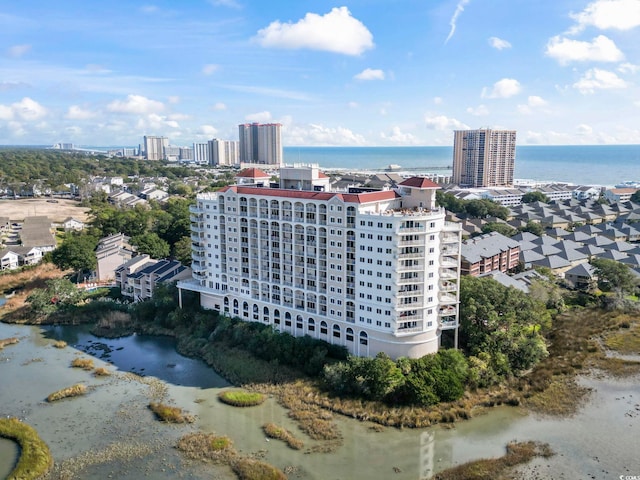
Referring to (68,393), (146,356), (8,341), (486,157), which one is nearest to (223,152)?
(486,157)

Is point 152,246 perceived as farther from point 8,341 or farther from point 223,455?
point 223,455

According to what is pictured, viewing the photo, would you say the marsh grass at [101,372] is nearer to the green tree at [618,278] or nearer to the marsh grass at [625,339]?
the marsh grass at [625,339]

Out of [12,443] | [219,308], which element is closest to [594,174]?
[219,308]

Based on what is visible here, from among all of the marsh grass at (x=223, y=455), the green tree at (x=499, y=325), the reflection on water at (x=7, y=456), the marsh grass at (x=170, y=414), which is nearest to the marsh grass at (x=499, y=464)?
the green tree at (x=499, y=325)

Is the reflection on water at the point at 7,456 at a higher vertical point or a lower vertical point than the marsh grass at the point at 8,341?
lower

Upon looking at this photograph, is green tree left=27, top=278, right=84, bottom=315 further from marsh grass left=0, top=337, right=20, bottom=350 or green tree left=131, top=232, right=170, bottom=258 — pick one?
green tree left=131, top=232, right=170, bottom=258
